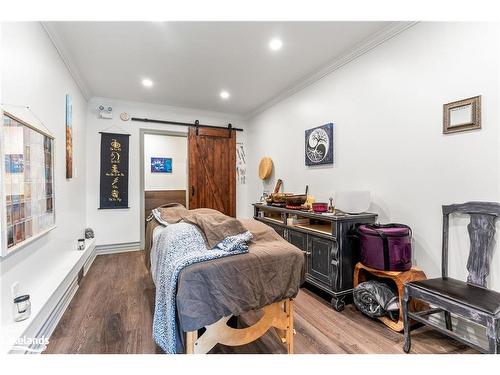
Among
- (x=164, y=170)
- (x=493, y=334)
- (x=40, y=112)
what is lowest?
(x=493, y=334)

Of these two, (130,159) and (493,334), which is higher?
(130,159)

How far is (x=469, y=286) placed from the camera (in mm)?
1655

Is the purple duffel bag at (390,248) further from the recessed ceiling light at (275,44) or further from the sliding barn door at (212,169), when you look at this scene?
the sliding barn door at (212,169)

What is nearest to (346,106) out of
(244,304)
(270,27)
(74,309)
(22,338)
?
(270,27)

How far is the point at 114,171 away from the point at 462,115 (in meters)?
4.65

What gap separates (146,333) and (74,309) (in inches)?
36.1

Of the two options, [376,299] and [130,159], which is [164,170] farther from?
[376,299]

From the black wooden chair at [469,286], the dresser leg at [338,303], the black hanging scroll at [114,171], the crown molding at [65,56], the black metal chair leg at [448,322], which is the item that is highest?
the crown molding at [65,56]

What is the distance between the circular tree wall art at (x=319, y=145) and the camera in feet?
9.86

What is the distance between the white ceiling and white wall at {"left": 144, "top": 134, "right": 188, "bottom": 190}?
1.93 meters

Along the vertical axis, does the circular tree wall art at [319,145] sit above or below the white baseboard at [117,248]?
above

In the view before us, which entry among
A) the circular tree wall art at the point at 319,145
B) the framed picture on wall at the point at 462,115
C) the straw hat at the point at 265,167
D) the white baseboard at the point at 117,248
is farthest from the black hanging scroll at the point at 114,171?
the framed picture on wall at the point at 462,115

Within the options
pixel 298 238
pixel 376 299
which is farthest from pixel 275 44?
pixel 376 299

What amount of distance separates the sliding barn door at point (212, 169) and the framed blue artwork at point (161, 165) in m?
1.43
